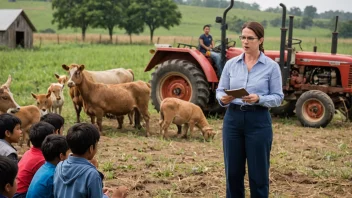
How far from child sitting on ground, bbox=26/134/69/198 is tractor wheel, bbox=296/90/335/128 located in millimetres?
8024

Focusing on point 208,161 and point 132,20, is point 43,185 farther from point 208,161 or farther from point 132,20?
point 132,20

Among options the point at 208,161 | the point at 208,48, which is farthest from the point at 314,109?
the point at 208,161

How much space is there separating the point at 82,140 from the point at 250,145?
Result: 5.64 ft

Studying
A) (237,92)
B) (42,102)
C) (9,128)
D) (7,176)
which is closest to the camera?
(7,176)

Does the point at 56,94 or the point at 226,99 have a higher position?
the point at 226,99

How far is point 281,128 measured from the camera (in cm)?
1159

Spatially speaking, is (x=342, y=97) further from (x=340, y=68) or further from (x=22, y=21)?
(x=22, y=21)

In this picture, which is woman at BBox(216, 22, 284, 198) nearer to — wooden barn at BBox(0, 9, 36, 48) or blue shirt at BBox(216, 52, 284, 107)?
blue shirt at BBox(216, 52, 284, 107)

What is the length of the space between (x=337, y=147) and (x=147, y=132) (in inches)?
152

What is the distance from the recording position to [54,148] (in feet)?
15.0

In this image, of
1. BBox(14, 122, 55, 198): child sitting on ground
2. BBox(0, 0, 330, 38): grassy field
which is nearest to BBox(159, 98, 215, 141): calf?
BBox(14, 122, 55, 198): child sitting on ground

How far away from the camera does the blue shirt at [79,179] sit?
156 inches

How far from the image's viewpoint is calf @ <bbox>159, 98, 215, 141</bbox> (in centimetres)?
1029

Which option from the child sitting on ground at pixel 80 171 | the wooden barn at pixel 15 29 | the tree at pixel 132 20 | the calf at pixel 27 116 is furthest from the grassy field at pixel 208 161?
the tree at pixel 132 20
